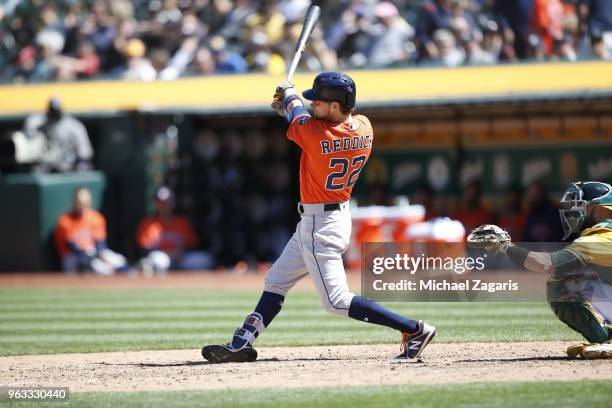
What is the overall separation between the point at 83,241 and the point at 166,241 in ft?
3.89

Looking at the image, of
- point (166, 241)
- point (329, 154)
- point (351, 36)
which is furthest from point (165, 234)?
point (329, 154)

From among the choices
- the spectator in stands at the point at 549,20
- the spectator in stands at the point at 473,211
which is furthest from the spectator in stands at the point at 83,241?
the spectator in stands at the point at 549,20

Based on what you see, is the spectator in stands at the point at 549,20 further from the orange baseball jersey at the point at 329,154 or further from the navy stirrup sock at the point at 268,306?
the navy stirrup sock at the point at 268,306

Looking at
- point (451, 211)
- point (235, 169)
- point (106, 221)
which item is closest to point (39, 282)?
point (106, 221)

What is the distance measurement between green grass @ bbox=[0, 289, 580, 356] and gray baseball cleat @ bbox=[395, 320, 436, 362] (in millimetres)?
1400

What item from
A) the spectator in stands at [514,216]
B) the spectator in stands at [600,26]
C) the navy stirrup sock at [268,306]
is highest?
the spectator in stands at [600,26]

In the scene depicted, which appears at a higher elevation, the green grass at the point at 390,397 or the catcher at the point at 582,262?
the catcher at the point at 582,262

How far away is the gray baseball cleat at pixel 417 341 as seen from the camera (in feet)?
21.6

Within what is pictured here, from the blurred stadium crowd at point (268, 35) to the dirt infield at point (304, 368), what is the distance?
758cm

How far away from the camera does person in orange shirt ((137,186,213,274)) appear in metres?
15.8

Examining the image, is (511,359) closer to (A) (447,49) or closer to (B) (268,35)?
(A) (447,49)

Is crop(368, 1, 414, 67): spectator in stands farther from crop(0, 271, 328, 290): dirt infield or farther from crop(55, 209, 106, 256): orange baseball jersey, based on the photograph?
crop(55, 209, 106, 256): orange baseball jersey

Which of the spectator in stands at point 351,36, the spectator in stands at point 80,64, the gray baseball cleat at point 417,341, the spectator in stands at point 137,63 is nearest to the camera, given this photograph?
the gray baseball cleat at point 417,341

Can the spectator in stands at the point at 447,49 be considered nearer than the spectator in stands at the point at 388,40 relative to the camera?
Yes
